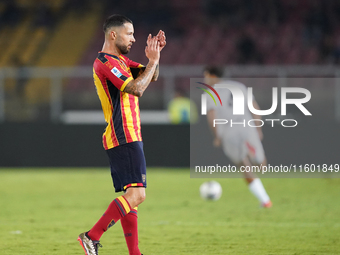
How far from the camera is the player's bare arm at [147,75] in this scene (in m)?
4.40

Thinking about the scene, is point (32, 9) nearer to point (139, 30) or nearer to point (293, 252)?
point (139, 30)

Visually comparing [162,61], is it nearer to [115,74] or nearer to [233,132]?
[233,132]

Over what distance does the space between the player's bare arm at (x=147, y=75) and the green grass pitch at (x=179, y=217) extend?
5.77 ft

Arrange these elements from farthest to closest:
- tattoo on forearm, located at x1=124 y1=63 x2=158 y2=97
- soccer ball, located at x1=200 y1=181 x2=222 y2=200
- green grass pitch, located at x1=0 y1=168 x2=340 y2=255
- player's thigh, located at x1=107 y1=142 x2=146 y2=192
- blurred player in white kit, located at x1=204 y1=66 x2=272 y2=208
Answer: soccer ball, located at x1=200 y1=181 x2=222 y2=200 → blurred player in white kit, located at x1=204 y1=66 x2=272 y2=208 → green grass pitch, located at x1=0 y1=168 x2=340 y2=255 → player's thigh, located at x1=107 y1=142 x2=146 y2=192 → tattoo on forearm, located at x1=124 y1=63 x2=158 y2=97

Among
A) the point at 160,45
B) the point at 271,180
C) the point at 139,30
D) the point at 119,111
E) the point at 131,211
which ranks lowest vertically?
the point at 271,180

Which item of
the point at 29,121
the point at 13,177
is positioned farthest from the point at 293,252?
the point at 29,121

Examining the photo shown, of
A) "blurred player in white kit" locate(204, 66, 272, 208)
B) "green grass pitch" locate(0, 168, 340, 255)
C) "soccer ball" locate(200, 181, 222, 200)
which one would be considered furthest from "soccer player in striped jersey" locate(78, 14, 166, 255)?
"soccer ball" locate(200, 181, 222, 200)

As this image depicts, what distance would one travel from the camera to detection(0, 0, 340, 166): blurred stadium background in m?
13.9

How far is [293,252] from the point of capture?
17.6 feet

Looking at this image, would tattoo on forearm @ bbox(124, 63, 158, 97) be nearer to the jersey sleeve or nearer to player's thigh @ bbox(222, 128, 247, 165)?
the jersey sleeve

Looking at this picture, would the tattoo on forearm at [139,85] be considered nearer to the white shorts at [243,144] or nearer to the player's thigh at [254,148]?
the white shorts at [243,144]

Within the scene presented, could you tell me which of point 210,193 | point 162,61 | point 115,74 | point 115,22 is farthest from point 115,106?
point 162,61

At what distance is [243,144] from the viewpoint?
28.8 ft

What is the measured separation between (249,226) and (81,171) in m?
7.57
